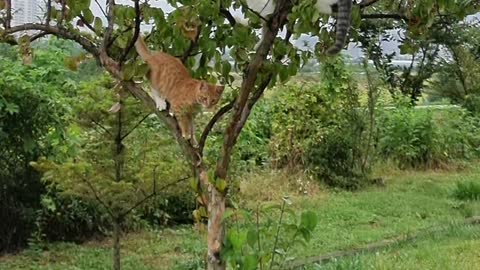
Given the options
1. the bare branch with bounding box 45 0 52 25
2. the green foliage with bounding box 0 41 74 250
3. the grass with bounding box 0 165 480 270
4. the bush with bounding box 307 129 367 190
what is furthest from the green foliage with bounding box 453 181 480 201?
the bare branch with bounding box 45 0 52 25

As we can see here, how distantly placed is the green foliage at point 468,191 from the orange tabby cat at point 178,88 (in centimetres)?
460

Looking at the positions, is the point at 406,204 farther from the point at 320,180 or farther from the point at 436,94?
the point at 436,94

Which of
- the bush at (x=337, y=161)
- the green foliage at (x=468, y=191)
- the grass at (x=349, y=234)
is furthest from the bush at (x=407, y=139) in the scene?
the green foliage at (x=468, y=191)

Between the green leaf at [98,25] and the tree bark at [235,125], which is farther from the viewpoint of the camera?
the green leaf at [98,25]

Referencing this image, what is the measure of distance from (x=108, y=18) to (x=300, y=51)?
573 millimetres

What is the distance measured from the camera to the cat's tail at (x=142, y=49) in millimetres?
2074

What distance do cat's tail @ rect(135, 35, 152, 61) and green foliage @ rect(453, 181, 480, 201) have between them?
4673mm

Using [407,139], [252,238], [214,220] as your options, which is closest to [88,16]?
[214,220]

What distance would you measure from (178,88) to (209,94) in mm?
92

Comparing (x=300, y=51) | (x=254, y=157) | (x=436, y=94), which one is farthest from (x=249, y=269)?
(x=436, y=94)

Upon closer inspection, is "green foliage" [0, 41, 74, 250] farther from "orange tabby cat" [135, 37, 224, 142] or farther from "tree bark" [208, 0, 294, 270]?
"tree bark" [208, 0, 294, 270]

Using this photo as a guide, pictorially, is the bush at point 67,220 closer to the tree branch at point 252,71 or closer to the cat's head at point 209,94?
the cat's head at point 209,94

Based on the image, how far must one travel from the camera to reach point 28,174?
15.4ft

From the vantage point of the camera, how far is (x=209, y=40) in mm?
2113
